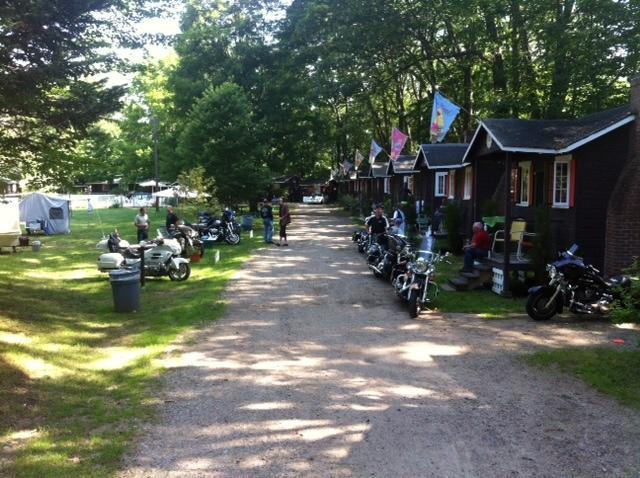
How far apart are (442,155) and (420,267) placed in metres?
15.7

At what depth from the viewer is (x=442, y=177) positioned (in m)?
28.2

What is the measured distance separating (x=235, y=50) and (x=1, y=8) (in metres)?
36.2

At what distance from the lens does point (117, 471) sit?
469cm

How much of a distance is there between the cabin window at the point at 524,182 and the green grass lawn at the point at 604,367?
935cm

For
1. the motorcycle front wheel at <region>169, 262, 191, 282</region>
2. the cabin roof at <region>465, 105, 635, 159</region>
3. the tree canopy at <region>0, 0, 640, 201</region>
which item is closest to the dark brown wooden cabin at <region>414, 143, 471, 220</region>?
the tree canopy at <region>0, 0, 640, 201</region>

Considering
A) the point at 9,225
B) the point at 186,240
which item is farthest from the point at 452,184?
the point at 9,225

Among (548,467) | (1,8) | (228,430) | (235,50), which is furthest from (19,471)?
(235,50)

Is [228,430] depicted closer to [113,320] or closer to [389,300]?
[113,320]

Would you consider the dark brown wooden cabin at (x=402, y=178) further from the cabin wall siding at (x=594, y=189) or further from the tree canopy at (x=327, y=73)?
the cabin wall siding at (x=594, y=189)

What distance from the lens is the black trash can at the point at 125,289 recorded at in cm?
1122

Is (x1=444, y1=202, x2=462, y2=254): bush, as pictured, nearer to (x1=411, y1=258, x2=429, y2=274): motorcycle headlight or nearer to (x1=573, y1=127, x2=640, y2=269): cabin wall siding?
(x1=573, y1=127, x2=640, y2=269): cabin wall siding

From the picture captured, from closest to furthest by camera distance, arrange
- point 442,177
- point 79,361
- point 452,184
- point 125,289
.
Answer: point 79,361 < point 125,289 < point 452,184 < point 442,177

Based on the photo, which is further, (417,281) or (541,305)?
(417,281)

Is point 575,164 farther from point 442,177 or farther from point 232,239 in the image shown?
point 442,177
